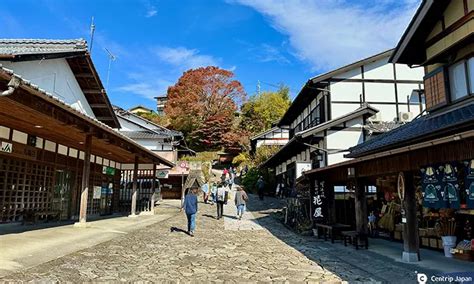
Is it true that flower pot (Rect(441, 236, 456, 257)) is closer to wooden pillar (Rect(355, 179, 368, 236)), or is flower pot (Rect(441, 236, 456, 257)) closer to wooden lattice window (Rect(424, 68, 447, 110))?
wooden pillar (Rect(355, 179, 368, 236))

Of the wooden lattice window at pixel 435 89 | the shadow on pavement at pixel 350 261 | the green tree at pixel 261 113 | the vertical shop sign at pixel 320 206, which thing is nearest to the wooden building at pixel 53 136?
the shadow on pavement at pixel 350 261

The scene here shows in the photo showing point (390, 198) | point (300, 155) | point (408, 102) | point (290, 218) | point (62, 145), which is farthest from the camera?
point (300, 155)

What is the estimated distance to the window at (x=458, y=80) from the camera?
32.0 feet

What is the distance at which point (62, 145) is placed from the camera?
1583 cm

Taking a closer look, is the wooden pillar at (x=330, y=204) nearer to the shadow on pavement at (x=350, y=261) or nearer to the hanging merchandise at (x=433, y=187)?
the shadow on pavement at (x=350, y=261)

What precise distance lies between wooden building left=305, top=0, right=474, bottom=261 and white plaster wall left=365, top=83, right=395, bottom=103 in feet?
28.2

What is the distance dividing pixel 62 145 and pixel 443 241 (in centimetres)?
1537

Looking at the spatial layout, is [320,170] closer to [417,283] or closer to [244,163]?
[417,283]

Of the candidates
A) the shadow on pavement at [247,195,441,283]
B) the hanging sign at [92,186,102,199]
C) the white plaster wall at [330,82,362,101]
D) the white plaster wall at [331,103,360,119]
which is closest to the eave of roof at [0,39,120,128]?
the hanging sign at [92,186,102,199]

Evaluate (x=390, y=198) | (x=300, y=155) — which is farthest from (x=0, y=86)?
(x=300, y=155)

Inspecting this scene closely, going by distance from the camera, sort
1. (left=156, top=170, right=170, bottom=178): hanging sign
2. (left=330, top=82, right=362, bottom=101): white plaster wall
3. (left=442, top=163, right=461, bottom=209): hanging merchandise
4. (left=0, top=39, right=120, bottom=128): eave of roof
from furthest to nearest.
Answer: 1. (left=156, top=170, right=170, bottom=178): hanging sign
2. (left=330, top=82, right=362, bottom=101): white plaster wall
3. (left=0, top=39, right=120, bottom=128): eave of roof
4. (left=442, top=163, right=461, bottom=209): hanging merchandise

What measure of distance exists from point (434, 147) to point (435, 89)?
13.6 feet

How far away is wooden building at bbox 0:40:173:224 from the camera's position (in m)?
10.5

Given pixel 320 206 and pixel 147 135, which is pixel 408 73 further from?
pixel 147 135
